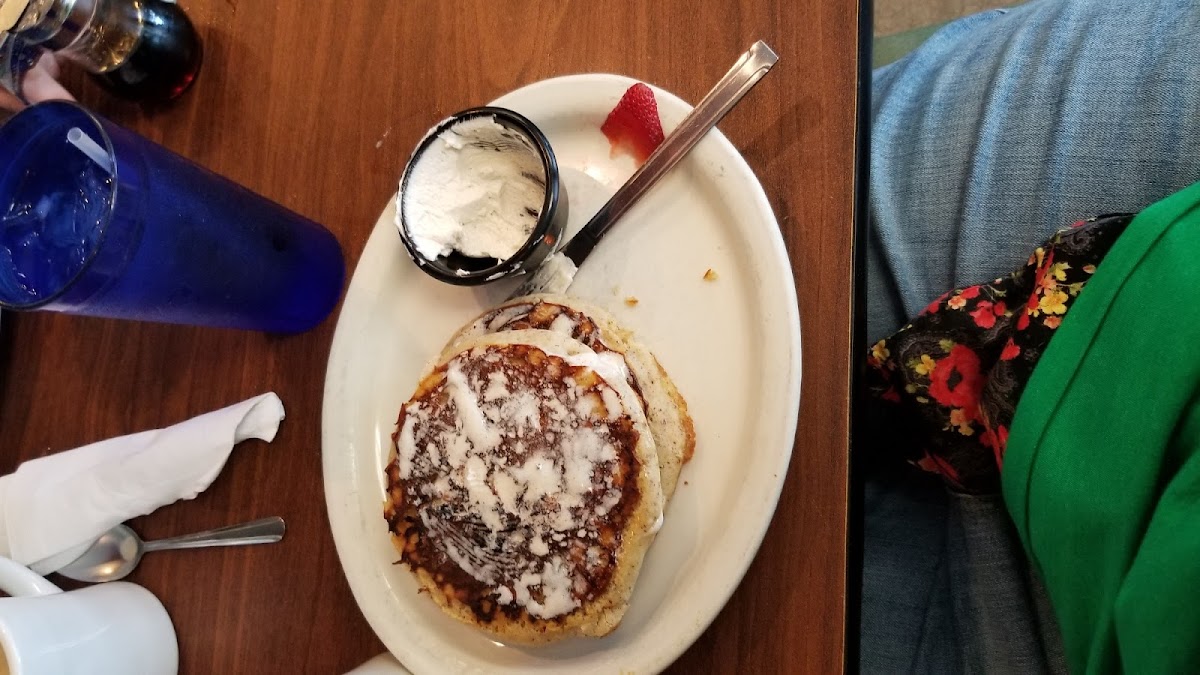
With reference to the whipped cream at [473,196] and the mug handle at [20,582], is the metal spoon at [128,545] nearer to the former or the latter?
the mug handle at [20,582]

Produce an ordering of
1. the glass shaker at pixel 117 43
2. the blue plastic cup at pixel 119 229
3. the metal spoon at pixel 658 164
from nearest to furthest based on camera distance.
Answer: the blue plastic cup at pixel 119 229, the metal spoon at pixel 658 164, the glass shaker at pixel 117 43

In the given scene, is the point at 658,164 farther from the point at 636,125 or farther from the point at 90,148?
the point at 90,148

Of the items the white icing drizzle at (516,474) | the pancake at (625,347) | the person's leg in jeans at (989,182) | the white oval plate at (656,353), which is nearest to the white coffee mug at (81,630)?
the white oval plate at (656,353)

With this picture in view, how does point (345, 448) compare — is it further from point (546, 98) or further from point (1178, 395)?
point (1178, 395)

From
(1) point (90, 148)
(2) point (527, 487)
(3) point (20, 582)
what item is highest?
(1) point (90, 148)

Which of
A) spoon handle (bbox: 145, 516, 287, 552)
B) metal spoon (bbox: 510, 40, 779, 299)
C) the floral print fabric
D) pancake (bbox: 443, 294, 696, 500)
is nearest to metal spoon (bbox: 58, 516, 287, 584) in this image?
spoon handle (bbox: 145, 516, 287, 552)

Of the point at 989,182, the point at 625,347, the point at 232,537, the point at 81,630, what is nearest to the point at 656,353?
the point at 625,347
